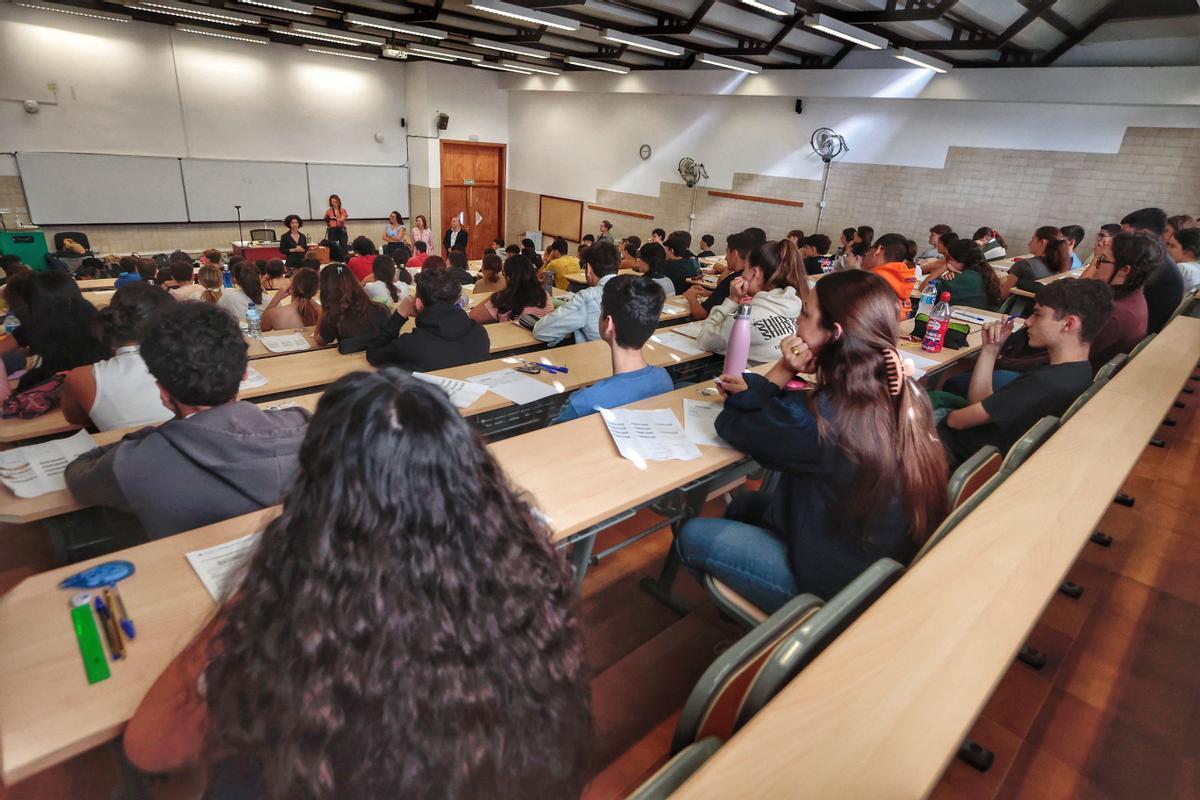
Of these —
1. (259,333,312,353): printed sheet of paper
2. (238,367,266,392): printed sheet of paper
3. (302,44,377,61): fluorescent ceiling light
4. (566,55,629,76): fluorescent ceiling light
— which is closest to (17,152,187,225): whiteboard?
(302,44,377,61): fluorescent ceiling light

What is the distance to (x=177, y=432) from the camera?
1.47m

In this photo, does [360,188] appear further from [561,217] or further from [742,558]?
[742,558]

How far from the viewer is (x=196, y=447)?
148 cm

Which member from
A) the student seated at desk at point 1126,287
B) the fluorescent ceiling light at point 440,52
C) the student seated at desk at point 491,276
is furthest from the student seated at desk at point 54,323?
the fluorescent ceiling light at point 440,52

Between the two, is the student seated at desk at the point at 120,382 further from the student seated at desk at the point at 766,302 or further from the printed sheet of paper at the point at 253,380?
the student seated at desk at the point at 766,302

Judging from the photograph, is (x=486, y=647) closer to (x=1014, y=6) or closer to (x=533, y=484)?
(x=533, y=484)

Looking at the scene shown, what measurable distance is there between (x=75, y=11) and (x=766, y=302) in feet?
34.1

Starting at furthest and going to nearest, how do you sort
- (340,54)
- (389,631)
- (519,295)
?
(340,54), (519,295), (389,631)

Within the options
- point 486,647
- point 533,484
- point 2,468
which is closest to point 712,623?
point 533,484

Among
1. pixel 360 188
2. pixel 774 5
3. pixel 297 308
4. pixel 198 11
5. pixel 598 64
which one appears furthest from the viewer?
pixel 360 188

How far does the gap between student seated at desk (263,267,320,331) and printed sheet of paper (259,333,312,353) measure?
16.4 inches

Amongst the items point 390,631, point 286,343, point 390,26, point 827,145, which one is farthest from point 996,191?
point 390,631

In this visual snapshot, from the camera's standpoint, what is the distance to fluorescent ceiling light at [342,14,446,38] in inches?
280

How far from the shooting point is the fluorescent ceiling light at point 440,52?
9117mm
